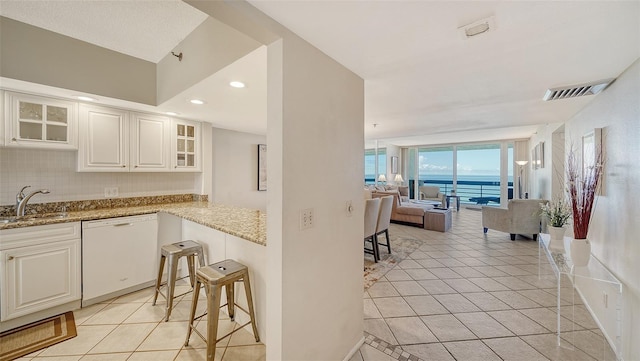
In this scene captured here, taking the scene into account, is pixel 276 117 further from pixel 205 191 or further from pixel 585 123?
pixel 585 123

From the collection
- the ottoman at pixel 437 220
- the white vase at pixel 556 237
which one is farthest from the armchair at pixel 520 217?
the white vase at pixel 556 237

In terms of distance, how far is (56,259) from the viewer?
7.38 feet

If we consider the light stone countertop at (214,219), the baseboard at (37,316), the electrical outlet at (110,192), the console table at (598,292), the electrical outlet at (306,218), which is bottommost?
the baseboard at (37,316)

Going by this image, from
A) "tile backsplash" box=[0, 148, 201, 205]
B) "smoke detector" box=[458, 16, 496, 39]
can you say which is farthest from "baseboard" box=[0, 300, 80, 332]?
"smoke detector" box=[458, 16, 496, 39]

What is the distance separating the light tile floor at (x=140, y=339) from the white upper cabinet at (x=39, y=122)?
66.7 inches

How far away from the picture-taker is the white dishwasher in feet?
7.98

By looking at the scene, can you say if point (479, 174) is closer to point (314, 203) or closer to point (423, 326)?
point (423, 326)

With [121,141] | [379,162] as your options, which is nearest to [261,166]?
[121,141]

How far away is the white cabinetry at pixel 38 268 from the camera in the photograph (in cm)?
203

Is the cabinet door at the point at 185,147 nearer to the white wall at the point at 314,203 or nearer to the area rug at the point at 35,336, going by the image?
the area rug at the point at 35,336

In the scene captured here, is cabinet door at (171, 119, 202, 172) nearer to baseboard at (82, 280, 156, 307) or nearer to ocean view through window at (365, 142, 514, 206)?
baseboard at (82, 280, 156, 307)

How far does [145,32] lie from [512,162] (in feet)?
32.9

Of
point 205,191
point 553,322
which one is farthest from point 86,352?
point 553,322

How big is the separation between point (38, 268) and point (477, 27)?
3836 millimetres
